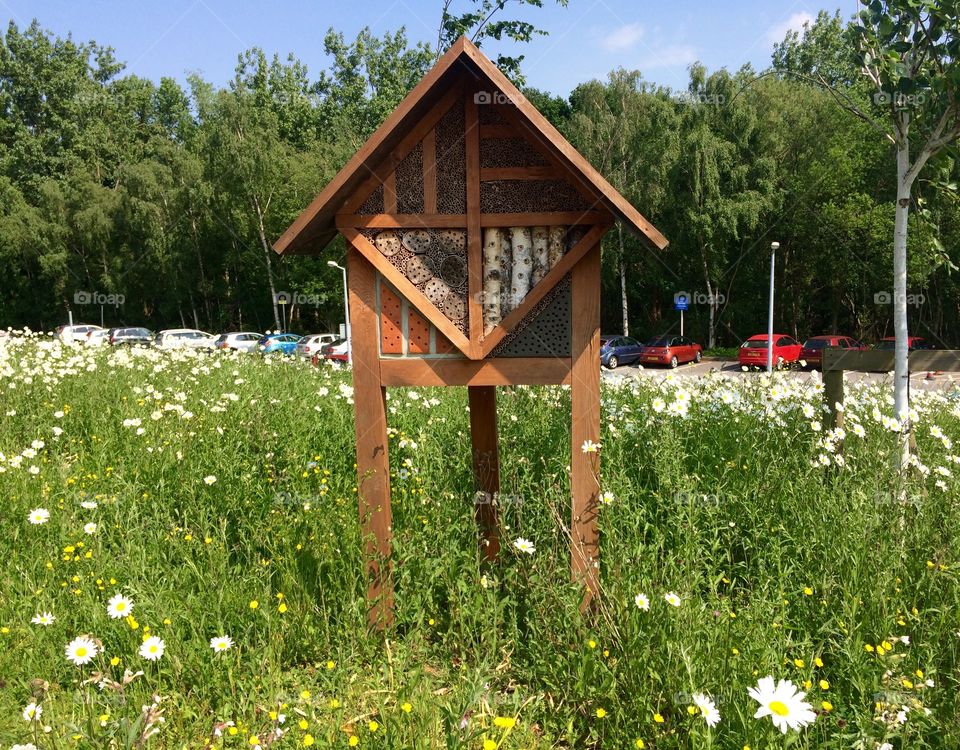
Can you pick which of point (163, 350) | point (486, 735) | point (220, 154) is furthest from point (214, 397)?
point (220, 154)

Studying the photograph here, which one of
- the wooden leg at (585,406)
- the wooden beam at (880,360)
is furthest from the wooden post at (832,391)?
the wooden leg at (585,406)

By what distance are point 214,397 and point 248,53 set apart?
46266 millimetres

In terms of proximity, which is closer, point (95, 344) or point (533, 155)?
point (533, 155)

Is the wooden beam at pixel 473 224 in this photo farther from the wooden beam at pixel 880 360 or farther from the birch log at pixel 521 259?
the wooden beam at pixel 880 360

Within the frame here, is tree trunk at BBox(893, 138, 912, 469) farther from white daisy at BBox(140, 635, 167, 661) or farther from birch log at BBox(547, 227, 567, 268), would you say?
white daisy at BBox(140, 635, 167, 661)

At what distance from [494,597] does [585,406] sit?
3.86 feet

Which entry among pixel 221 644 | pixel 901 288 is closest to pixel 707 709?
pixel 221 644

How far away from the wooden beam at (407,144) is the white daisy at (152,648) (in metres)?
2.45

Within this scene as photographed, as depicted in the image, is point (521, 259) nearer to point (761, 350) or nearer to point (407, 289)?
point (407, 289)

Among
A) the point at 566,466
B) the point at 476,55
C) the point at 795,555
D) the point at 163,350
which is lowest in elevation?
the point at 795,555

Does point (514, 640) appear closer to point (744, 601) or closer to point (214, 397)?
point (744, 601)

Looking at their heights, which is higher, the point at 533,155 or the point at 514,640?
the point at 533,155

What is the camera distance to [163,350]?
945cm

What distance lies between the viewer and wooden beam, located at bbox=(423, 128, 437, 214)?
366 cm
